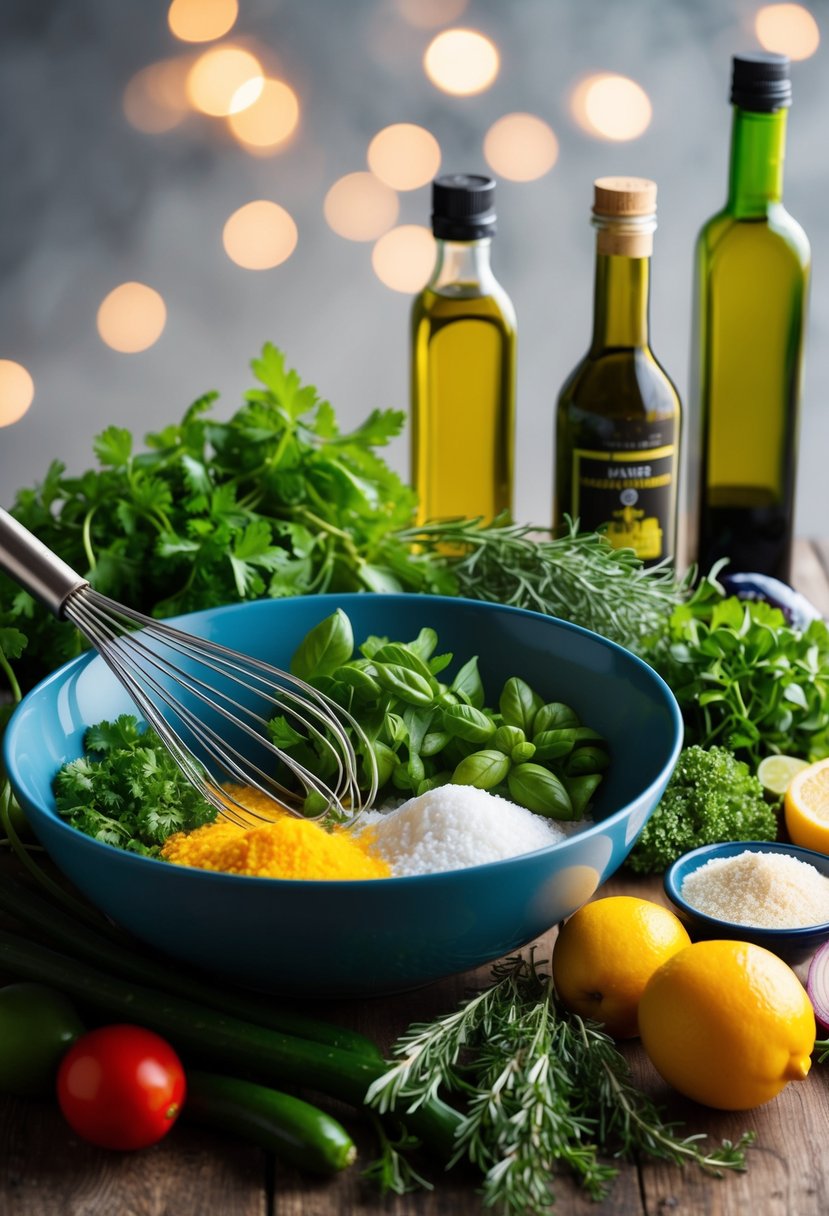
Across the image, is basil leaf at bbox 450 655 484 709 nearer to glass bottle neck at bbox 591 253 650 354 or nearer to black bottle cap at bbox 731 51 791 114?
glass bottle neck at bbox 591 253 650 354

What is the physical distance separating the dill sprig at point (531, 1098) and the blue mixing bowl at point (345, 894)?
39 millimetres

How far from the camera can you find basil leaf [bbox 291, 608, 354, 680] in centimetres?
97

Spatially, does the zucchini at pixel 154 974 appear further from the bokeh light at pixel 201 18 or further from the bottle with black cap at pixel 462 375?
the bokeh light at pixel 201 18

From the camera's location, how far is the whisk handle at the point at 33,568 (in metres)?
0.88

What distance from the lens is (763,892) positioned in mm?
837

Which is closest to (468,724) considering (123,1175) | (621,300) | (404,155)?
(123,1175)

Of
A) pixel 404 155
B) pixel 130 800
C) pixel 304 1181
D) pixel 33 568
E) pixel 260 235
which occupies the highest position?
pixel 404 155

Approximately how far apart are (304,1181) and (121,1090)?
0.10 meters

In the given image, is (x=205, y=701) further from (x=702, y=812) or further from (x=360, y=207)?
(x=360, y=207)

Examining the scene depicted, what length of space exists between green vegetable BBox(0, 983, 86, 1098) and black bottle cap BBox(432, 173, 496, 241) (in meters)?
0.73

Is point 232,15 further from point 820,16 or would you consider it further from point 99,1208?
point 99,1208

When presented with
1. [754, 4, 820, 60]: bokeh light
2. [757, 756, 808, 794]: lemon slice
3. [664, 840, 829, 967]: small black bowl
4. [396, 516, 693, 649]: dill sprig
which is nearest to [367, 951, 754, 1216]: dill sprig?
[664, 840, 829, 967]: small black bowl

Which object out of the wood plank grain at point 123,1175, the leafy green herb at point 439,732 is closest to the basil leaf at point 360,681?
the leafy green herb at point 439,732

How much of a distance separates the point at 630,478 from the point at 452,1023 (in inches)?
23.2
